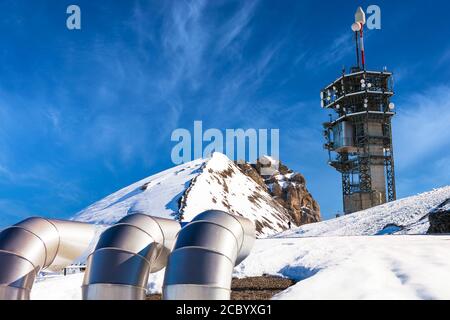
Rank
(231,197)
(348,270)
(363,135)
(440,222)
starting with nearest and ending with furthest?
(348,270)
(440,222)
(363,135)
(231,197)

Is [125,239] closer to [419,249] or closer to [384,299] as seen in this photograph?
[384,299]

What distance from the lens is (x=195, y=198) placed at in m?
79.5

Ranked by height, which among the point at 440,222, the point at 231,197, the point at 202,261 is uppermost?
the point at 231,197

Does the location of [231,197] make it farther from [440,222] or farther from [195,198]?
[440,222]

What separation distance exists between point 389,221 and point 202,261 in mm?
30634

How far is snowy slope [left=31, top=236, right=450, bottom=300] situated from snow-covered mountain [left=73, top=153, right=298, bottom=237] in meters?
48.5

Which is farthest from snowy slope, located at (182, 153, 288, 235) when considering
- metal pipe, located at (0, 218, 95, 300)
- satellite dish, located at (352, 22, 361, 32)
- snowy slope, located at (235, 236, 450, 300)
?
metal pipe, located at (0, 218, 95, 300)

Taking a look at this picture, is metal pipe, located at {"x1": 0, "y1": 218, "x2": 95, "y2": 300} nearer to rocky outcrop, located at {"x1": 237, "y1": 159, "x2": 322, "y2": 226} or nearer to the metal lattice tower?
the metal lattice tower

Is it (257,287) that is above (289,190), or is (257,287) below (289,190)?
below

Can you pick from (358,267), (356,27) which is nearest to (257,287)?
(358,267)

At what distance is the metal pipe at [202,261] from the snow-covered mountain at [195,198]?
5672 cm

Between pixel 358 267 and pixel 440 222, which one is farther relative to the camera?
pixel 440 222
